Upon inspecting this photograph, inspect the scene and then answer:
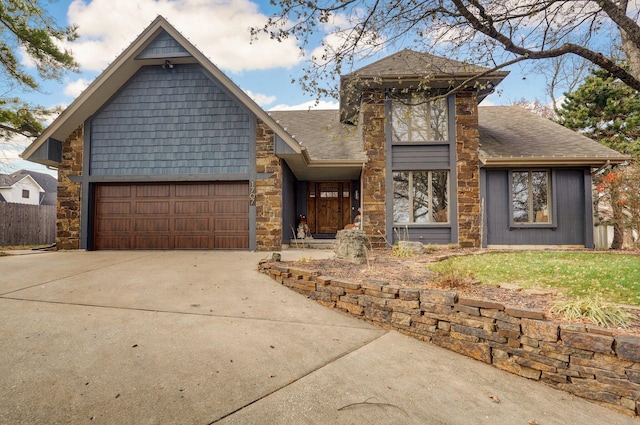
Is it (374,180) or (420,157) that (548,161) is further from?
(374,180)

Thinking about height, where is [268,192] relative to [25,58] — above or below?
below

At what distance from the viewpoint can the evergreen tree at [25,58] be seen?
1050cm

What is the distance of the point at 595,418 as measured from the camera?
2271 mm

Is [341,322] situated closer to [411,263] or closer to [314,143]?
[411,263]

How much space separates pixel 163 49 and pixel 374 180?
270 inches

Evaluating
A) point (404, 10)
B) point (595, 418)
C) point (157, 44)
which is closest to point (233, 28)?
point (404, 10)

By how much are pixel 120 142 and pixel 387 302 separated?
865 cm

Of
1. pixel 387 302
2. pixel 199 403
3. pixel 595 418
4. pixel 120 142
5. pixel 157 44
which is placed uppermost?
pixel 157 44

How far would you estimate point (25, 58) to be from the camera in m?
11.4

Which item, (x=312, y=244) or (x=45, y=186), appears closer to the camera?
(x=312, y=244)

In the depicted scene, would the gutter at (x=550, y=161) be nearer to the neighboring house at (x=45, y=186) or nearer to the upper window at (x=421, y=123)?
the upper window at (x=421, y=123)

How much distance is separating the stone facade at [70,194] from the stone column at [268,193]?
4999 millimetres

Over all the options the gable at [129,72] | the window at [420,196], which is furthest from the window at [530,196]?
the gable at [129,72]

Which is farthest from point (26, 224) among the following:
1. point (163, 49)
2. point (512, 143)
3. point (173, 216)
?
point (512, 143)
